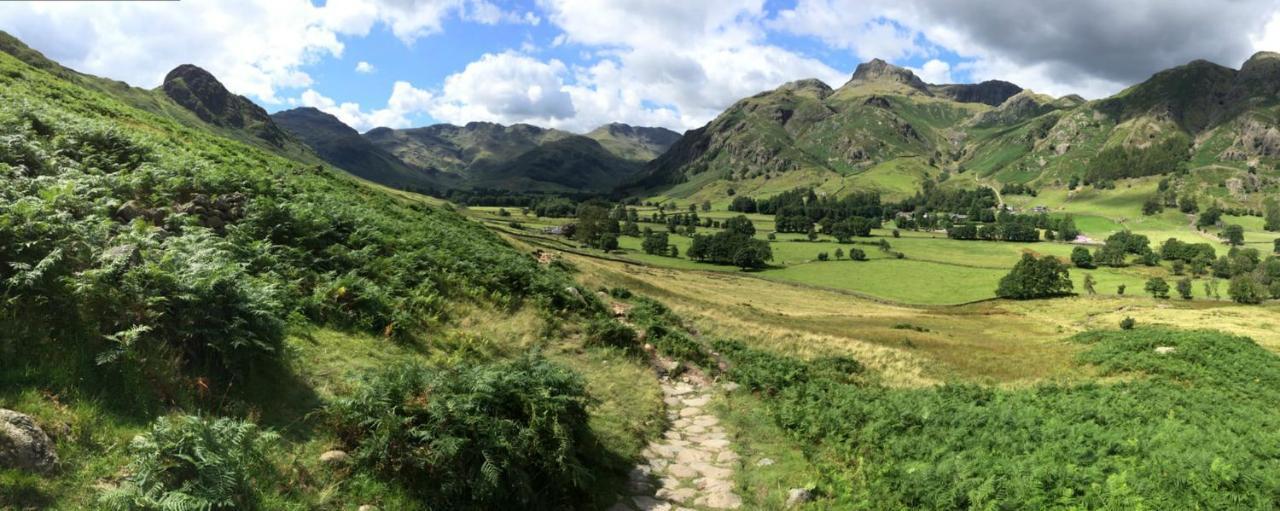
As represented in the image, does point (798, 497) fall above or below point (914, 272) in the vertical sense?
above

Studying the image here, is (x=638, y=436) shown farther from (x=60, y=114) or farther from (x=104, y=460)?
(x=60, y=114)

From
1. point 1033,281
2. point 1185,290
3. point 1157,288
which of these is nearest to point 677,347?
point 1033,281

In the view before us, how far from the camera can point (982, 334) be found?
2517 inches

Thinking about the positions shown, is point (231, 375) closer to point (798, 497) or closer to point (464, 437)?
point (464, 437)

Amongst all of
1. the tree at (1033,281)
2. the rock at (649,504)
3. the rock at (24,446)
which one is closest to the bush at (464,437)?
the rock at (649,504)

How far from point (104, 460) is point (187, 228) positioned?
28.4ft

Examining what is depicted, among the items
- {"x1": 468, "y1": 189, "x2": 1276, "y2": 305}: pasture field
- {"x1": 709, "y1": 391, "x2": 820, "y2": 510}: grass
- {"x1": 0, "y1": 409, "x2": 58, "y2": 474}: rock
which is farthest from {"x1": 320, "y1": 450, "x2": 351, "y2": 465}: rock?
{"x1": 468, "y1": 189, "x2": 1276, "y2": 305}: pasture field

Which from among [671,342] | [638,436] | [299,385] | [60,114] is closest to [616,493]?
[638,436]

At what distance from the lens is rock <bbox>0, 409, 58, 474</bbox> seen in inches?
248

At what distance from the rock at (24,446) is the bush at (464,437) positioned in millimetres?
3326

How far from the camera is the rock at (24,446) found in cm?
631

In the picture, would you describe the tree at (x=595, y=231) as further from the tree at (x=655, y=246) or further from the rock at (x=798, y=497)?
the rock at (x=798, y=497)

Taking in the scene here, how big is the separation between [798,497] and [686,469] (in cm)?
272

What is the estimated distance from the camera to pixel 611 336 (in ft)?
66.9
